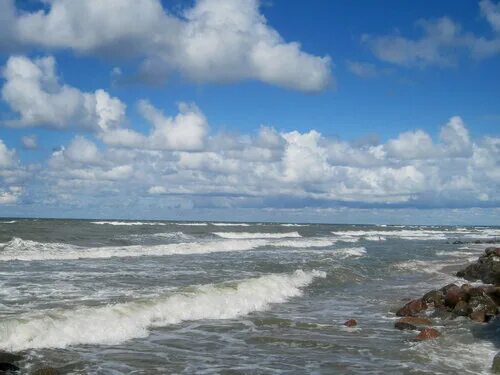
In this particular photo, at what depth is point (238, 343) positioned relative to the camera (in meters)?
11.2

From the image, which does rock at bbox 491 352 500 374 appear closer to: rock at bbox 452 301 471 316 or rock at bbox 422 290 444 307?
rock at bbox 452 301 471 316

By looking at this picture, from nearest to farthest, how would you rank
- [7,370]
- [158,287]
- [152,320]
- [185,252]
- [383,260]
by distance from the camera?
[7,370] → [152,320] → [158,287] → [383,260] → [185,252]

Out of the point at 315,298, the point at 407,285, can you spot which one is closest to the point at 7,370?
the point at 315,298

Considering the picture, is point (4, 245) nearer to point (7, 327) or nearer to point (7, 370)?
point (7, 327)

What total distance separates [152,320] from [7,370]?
477 cm

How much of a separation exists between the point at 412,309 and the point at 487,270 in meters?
9.10

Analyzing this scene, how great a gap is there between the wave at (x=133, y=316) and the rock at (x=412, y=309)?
3898 millimetres

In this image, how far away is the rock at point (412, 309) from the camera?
14.6 meters

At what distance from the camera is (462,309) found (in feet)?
47.1

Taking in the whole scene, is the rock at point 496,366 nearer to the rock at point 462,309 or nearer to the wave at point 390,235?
the rock at point 462,309

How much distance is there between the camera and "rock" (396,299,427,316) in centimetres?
1456

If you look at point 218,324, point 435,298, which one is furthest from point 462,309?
point 218,324

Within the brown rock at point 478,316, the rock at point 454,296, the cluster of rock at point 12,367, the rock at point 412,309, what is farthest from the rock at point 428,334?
the cluster of rock at point 12,367

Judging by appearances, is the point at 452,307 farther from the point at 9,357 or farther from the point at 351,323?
the point at 9,357
